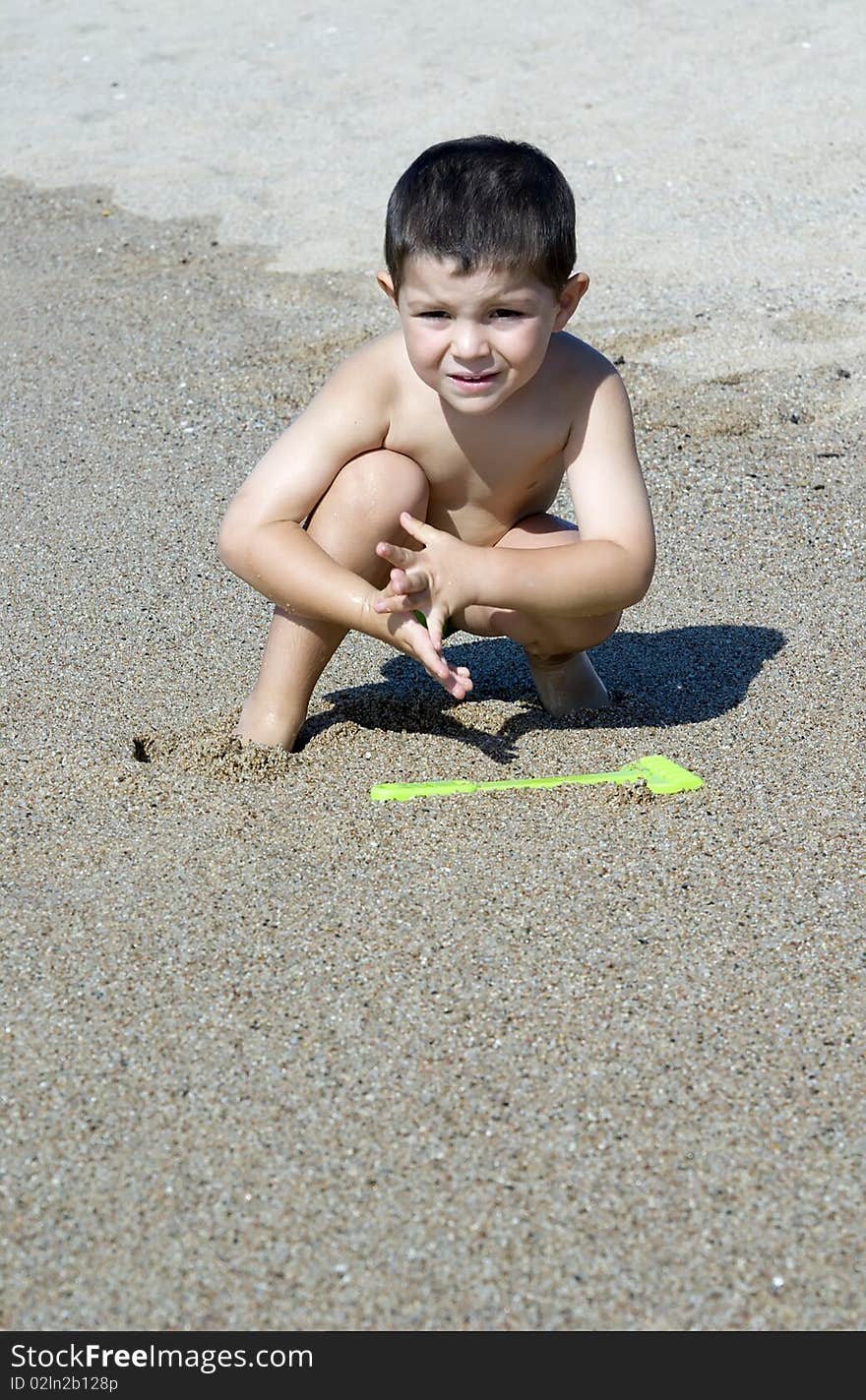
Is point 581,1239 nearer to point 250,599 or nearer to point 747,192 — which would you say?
point 250,599

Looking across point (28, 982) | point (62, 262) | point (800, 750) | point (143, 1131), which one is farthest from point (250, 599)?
point (62, 262)

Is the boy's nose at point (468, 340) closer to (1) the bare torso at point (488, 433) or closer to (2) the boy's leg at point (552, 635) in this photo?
(1) the bare torso at point (488, 433)

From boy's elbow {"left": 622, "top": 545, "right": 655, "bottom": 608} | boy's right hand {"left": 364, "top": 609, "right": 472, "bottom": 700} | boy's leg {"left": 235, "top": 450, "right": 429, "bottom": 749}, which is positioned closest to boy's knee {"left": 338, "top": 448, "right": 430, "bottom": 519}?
boy's leg {"left": 235, "top": 450, "right": 429, "bottom": 749}

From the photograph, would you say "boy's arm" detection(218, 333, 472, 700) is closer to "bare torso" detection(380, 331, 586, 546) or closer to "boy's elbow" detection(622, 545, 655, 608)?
"bare torso" detection(380, 331, 586, 546)

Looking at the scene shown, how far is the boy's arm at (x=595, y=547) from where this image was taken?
87.0 inches

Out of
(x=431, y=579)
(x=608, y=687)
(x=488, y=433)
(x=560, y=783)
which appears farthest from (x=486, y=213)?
(x=608, y=687)

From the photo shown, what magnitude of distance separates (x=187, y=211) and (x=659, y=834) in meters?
4.20

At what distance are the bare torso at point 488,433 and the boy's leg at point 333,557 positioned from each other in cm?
4

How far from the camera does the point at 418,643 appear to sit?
2078 millimetres

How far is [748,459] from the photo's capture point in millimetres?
3744

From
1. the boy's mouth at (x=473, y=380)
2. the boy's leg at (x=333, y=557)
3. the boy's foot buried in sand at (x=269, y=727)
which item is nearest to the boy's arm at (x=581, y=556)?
the boy's leg at (x=333, y=557)

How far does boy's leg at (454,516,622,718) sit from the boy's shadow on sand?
34mm

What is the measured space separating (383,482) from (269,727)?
0.41 metres

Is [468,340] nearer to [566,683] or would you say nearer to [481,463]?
[481,463]
